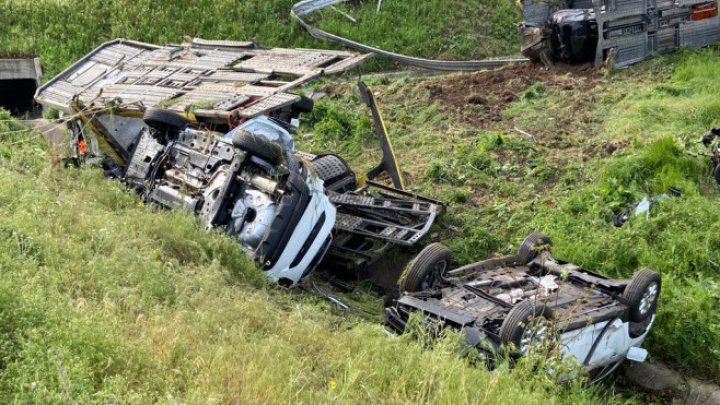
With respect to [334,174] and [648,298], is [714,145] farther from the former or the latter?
[334,174]

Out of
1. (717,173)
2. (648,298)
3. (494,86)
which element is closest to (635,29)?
(494,86)

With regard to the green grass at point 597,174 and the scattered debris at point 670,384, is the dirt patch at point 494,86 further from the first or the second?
the scattered debris at point 670,384

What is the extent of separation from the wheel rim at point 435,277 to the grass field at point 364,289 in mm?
730

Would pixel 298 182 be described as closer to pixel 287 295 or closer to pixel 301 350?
pixel 287 295

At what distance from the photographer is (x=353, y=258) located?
28.5 feet

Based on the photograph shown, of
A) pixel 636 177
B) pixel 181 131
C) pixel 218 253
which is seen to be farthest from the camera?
pixel 636 177

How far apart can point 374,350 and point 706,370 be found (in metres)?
3.55

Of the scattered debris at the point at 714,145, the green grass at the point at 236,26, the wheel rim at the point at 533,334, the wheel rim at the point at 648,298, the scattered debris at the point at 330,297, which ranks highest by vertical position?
the green grass at the point at 236,26

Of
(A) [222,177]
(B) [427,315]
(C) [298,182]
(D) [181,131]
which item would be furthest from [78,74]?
(B) [427,315]

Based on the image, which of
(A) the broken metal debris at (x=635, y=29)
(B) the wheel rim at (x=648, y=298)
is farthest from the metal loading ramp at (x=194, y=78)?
(A) the broken metal debris at (x=635, y=29)

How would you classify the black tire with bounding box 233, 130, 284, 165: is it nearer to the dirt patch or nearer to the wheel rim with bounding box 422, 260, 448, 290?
the wheel rim with bounding box 422, 260, 448, 290

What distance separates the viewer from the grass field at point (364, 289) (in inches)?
175

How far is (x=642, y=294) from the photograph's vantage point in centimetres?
659

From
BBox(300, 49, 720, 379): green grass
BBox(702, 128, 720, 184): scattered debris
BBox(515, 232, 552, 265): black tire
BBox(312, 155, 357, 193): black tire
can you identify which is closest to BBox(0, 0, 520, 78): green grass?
BBox(300, 49, 720, 379): green grass
